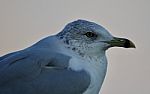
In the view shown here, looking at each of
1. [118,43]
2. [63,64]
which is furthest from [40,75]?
[118,43]

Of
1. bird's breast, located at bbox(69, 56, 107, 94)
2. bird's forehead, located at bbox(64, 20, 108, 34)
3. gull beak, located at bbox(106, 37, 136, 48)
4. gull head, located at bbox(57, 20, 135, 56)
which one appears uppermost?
bird's forehead, located at bbox(64, 20, 108, 34)

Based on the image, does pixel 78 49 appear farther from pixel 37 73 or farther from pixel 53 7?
pixel 53 7

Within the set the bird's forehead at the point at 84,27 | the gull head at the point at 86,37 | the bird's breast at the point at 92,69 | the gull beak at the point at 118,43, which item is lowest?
the bird's breast at the point at 92,69

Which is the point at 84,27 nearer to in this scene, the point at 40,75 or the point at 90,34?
the point at 90,34

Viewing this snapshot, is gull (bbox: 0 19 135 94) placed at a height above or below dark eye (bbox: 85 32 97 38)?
below

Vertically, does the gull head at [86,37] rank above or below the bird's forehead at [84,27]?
below
